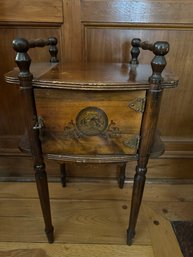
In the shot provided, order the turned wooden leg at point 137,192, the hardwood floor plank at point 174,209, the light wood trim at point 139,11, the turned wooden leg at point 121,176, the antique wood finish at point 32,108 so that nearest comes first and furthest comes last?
the antique wood finish at point 32,108, the turned wooden leg at point 137,192, the light wood trim at point 139,11, the hardwood floor plank at point 174,209, the turned wooden leg at point 121,176

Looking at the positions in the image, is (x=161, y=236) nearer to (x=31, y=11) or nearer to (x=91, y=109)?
(x=91, y=109)

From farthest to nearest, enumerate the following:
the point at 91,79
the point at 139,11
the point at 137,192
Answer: the point at 139,11 < the point at 137,192 < the point at 91,79

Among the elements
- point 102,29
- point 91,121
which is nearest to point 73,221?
point 91,121

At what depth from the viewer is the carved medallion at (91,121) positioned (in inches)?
26.0

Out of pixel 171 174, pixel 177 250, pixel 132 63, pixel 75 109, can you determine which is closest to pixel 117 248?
pixel 177 250

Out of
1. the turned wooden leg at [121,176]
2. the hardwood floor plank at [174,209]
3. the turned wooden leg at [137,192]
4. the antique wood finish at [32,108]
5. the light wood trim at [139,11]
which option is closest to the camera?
the antique wood finish at [32,108]

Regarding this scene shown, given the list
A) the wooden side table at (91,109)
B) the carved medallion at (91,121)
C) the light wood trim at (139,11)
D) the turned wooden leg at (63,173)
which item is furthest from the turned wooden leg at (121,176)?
the light wood trim at (139,11)

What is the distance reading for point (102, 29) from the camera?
0.97 metres

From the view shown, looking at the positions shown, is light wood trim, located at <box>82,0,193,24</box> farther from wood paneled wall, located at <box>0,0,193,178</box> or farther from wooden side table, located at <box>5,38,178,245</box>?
wooden side table, located at <box>5,38,178,245</box>

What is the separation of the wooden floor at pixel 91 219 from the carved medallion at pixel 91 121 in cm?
57

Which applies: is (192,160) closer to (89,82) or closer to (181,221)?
(181,221)

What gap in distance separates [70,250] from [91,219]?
18cm

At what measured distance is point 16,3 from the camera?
92cm

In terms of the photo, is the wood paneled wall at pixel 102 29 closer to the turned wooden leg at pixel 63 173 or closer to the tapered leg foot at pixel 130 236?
the turned wooden leg at pixel 63 173
